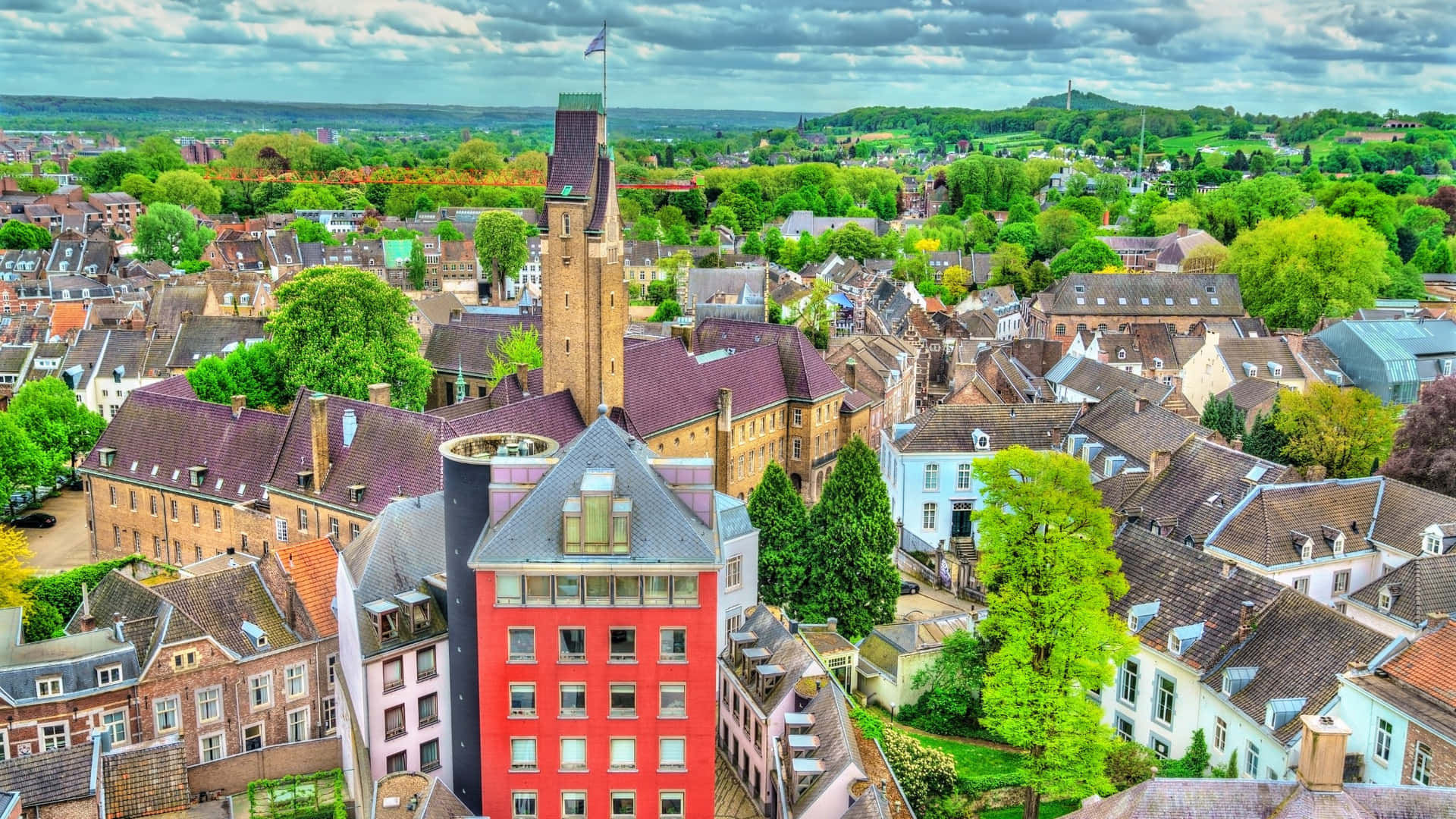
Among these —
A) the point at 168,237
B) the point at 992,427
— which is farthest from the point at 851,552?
the point at 168,237

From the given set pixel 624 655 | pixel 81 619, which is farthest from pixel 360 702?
pixel 81 619

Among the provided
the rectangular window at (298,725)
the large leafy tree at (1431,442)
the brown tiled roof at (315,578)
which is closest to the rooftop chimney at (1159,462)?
the large leafy tree at (1431,442)

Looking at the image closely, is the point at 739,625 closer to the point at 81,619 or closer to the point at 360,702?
the point at 360,702

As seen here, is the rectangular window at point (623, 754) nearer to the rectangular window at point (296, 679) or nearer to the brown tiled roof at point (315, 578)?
the brown tiled roof at point (315, 578)

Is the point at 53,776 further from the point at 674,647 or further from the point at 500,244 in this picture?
the point at 500,244

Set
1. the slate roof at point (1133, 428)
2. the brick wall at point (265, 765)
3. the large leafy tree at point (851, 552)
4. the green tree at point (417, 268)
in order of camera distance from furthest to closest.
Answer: the green tree at point (417, 268)
the slate roof at point (1133, 428)
the large leafy tree at point (851, 552)
the brick wall at point (265, 765)

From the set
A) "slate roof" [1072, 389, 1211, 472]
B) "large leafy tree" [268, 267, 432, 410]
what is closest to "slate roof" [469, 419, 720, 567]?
"slate roof" [1072, 389, 1211, 472]
